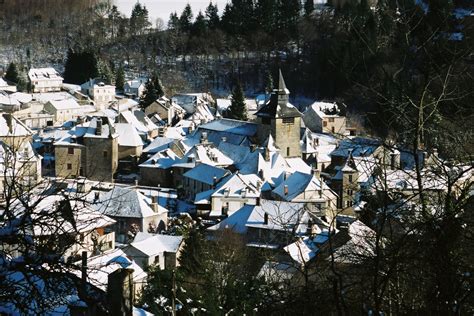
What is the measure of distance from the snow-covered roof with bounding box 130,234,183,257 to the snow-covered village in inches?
2.0

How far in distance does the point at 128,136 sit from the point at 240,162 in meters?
5.23

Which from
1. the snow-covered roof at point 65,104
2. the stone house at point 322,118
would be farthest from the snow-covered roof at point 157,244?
the snow-covered roof at point 65,104

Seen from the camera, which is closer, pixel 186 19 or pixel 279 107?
pixel 279 107

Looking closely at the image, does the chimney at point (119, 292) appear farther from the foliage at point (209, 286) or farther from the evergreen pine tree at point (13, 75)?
the evergreen pine tree at point (13, 75)

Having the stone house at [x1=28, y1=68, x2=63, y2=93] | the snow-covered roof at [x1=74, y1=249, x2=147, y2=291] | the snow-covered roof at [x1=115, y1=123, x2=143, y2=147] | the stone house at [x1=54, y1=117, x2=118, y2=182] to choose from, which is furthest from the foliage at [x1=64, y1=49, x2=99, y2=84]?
the snow-covered roof at [x1=74, y1=249, x2=147, y2=291]

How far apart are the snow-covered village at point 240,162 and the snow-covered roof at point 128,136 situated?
0.36 feet

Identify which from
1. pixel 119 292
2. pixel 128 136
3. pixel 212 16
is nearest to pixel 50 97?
pixel 128 136

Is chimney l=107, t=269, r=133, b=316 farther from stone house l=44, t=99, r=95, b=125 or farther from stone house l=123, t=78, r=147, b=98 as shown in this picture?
stone house l=123, t=78, r=147, b=98

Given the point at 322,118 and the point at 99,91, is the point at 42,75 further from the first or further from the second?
the point at 322,118

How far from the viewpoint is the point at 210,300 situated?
283 inches

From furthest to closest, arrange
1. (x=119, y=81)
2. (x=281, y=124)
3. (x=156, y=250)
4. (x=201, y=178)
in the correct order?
(x=119, y=81) → (x=281, y=124) → (x=201, y=178) → (x=156, y=250)

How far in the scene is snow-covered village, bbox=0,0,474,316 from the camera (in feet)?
12.9

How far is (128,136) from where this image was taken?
3039cm

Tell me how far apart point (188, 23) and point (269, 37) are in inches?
365
